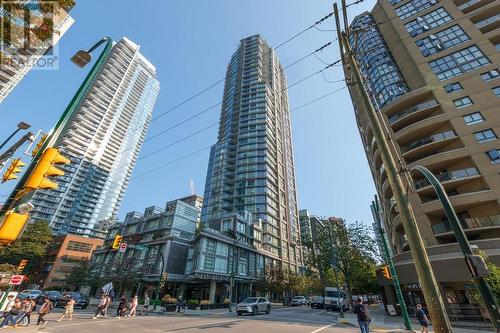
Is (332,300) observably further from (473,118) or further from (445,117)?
(473,118)

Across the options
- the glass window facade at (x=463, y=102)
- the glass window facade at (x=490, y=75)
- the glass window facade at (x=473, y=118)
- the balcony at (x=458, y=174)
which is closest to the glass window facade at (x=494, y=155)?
the balcony at (x=458, y=174)

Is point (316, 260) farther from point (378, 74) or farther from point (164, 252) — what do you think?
point (378, 74)

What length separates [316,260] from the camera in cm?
3762

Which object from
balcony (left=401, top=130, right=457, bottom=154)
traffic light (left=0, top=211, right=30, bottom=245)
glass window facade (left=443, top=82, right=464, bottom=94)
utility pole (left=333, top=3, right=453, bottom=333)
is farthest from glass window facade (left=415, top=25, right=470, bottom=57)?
traffic light (left=0, top=211, right=30, bottom=245)

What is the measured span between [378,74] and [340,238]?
31.1 m

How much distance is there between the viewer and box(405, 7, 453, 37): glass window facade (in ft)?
142

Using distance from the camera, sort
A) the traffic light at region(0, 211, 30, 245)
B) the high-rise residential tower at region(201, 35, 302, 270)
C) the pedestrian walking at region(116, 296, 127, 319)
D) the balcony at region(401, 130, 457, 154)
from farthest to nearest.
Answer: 1. the high-rise residential tower at region(201, 35, 302, 270)
2. the balcony at region(401, 130, 457, 154)
3. the pedestrian walking at region(116, 296, 127, 319)
4. the traffic light at region(0, 211, 30, 245)

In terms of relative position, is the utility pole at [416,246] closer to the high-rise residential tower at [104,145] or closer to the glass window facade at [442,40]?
the glass window facade at [442,40]

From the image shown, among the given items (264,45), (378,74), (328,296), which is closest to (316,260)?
(328,296)

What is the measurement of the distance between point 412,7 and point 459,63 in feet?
65.7

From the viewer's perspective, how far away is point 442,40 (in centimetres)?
4106

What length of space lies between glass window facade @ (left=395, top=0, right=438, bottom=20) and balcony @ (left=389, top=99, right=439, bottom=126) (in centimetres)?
2487

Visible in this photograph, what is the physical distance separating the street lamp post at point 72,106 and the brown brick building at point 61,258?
230 feet

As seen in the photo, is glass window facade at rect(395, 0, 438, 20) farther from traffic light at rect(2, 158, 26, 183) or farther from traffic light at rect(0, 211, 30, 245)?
traffic light at rect(0, 211, 30, 245)
